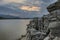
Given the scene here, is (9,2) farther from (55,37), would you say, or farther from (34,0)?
(55,37)

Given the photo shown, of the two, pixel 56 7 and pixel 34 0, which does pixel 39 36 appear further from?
pixel 34 0

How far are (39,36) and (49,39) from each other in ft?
7.76

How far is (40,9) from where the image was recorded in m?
16.2

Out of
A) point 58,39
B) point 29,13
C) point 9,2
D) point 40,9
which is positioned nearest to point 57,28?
point 58,39

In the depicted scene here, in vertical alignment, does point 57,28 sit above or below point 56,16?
below

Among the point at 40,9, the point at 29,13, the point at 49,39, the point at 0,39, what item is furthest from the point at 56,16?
the point at 0,39

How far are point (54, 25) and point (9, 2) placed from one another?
2227 cm

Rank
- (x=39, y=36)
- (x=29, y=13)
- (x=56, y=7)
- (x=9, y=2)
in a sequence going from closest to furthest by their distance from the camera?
(x=56, y=7) < (x=39, y=36) < (x=29, y=13) < (x=9, y=2)

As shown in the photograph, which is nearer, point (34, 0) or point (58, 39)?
point (58, 39)

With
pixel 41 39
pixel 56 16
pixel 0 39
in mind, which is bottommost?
pixel 0 39

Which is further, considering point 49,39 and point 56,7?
point 56,7

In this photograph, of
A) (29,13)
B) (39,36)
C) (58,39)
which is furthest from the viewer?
(29,13)

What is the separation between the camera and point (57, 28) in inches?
277

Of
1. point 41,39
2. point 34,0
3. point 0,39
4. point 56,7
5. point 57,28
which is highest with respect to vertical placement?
point 34,0
